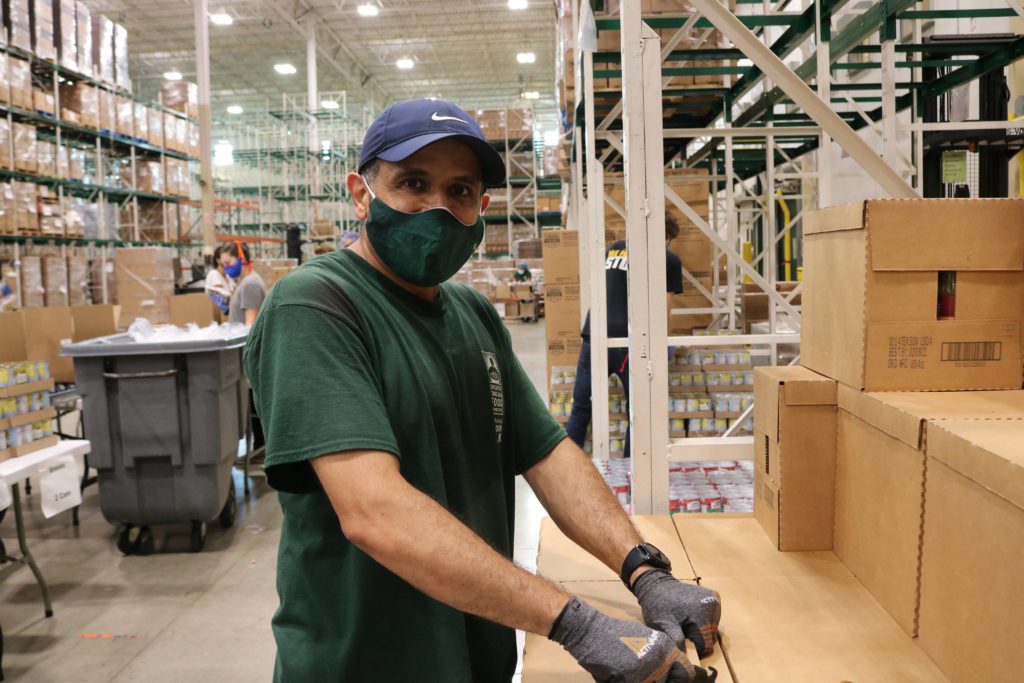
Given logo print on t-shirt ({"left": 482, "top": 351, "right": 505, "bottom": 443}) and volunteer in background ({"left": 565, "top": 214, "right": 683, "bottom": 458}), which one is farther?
volunteer in background ({"left": 565, "top": 214, "right": 683, "bottom": 458})

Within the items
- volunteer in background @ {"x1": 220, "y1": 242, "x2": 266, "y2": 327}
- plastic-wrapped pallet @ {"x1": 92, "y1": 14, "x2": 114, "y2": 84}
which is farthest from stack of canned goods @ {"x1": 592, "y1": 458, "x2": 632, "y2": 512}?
plastic-wrapped pallet @ {"x1": 92, "y1": 14, "x2": 114, "y2": 84}

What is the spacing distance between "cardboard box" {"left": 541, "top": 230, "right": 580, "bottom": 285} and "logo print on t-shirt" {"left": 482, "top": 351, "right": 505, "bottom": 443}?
606cm

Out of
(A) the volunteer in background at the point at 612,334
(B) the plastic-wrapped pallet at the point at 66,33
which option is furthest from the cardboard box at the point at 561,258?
(B) the plastic-wrapped pallet at the point at 66,33

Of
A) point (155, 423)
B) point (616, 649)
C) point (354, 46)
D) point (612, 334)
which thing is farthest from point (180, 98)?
point (616, 649)

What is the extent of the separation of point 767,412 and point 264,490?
489cm

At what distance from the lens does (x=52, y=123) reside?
11992 mm

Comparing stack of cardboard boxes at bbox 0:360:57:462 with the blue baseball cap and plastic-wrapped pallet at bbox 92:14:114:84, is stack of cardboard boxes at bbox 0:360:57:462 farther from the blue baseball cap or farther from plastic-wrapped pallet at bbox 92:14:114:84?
plastic-wrapped pallet at bbox 92:14:114:84

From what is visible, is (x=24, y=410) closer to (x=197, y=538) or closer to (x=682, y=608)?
(x=197, y=538)

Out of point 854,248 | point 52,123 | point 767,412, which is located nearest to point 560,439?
point 767,412

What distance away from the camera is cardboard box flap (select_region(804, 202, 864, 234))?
6.17 feet

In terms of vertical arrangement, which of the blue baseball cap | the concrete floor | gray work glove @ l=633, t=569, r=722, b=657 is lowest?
the concrete floor

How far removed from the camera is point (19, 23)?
1086 centimetres

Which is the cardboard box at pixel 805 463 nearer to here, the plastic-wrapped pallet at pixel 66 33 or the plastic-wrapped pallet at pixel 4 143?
the plastic-wrapped pallet at pixel 4 143

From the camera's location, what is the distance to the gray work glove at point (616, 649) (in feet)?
4.12
